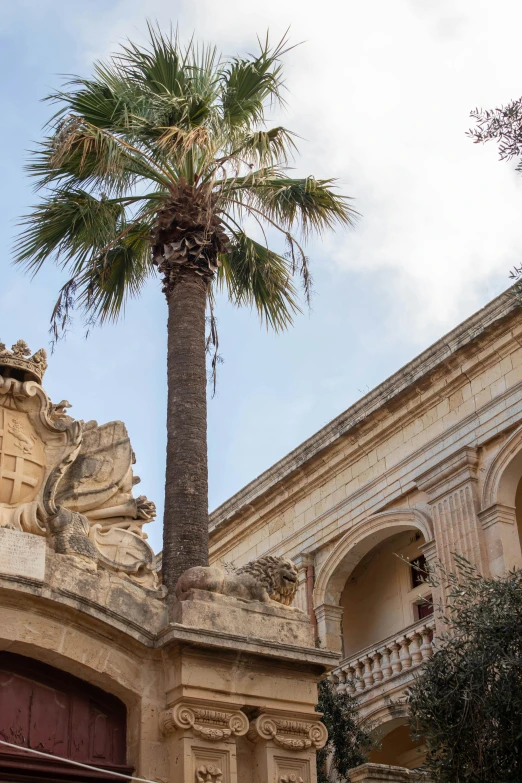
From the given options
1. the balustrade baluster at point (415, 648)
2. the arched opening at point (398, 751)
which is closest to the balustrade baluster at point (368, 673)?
the balustrade baluster at point (415, 648)

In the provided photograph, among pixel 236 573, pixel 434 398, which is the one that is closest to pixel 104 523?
pixel 236 573

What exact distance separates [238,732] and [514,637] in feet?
11.6

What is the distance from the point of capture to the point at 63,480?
29.9 feet

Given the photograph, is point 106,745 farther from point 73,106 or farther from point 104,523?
point 73,106

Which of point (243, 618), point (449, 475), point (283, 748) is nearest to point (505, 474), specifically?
point (449, 475)

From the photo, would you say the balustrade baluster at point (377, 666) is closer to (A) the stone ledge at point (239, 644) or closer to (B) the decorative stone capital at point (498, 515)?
(B) the decorative stone capital at point (498, 515)

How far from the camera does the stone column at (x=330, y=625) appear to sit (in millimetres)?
22672

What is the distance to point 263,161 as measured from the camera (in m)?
13.2

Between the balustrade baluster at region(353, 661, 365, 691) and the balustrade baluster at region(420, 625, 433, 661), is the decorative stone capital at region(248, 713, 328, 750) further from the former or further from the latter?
the balustrade baluster at region(353, 661, 365, 691)

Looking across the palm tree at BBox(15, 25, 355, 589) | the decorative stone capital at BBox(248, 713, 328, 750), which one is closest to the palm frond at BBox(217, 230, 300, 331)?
the palm tree at BBox(15, 25, 355, 589)

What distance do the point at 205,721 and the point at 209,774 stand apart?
36 centimetres

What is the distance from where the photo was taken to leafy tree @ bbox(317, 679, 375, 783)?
1684cm

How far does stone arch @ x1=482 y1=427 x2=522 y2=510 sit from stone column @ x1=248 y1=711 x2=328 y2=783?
11.6 meters

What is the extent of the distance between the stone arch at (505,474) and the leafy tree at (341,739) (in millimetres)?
4532
